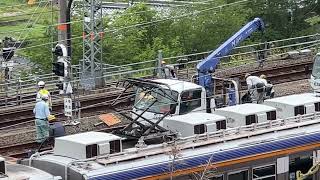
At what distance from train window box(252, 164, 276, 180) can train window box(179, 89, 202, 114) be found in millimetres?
4304

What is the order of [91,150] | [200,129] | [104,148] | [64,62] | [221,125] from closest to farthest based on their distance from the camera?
[91,150] < [104,148] < [200,129] < [221,125] < [64,62]

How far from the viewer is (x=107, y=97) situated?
25953 mm

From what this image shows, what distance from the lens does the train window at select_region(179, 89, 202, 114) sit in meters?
18.2

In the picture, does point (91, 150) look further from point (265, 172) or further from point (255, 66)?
point (255, 66)

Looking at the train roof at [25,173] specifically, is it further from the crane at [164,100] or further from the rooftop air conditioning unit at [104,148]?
the crane at [164,100]

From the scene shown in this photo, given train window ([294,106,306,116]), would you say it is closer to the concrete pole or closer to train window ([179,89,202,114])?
train window ([179,89,202,114])

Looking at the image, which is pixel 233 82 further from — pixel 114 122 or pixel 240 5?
pixel 240 5

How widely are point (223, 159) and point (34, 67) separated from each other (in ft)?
72.8

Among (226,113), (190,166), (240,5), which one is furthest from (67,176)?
(240,5)

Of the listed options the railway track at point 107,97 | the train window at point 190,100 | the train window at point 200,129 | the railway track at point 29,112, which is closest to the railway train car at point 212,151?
the train window at point 200,129

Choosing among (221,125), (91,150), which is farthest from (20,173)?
Answer: (221,125)

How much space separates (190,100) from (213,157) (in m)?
5.16

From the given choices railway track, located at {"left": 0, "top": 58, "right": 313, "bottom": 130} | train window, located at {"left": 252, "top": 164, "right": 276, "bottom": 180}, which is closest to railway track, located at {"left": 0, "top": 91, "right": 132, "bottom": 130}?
railway track, located at {"left": 0, "top": 58, "right": 313, "bottom": 130}

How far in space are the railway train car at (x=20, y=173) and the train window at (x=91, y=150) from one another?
101cm
